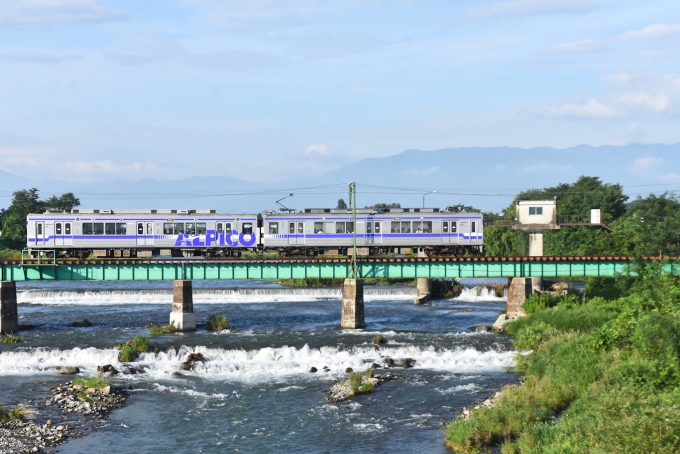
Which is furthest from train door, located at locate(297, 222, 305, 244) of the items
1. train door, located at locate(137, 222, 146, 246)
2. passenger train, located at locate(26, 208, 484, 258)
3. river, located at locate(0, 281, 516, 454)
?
train door, located at locate(137, 222, 146, 246)

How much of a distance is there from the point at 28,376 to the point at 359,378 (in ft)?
58.9

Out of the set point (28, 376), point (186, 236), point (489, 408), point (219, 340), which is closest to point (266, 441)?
point (489, 408)

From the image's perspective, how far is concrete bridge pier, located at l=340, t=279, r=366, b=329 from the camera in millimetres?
57156

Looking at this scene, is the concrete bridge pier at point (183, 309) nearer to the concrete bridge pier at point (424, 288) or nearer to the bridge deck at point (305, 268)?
the bridge deck at point (305, 268)

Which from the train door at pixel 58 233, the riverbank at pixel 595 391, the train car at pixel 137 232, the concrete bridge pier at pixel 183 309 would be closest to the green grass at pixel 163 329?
the concrete bridge pier at pixel 183 309

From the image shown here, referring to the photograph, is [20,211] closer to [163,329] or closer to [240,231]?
[240,231]

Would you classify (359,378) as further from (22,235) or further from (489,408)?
(22,235)

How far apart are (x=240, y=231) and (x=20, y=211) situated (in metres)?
75.3

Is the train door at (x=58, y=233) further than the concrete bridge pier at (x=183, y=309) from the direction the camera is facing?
Yes

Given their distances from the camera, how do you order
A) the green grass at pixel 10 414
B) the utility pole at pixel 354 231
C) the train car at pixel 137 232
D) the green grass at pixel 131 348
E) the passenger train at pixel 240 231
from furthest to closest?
the passenger train at pixel 240 231, the train car at pixel 137 232, the utility pole at pixel 354 231, the green grass at pixel 131 348, the green grass at pixel 10 414

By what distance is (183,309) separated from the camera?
5759 cm

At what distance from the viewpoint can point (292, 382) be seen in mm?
40562

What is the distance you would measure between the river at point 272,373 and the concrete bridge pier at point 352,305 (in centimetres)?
142

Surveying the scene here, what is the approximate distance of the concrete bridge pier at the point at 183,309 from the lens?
188 ft
